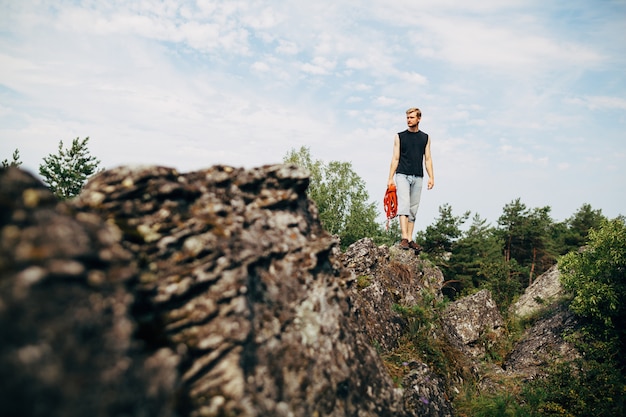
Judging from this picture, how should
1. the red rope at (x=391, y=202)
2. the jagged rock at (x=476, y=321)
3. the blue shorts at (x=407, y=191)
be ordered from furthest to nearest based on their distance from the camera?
the jagged rock at (x=476, y=321) < the red rope at (x=391, y=202) < the blue shorts at (x=407, y=191)

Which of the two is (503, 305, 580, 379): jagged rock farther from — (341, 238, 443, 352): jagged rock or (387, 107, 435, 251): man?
(387, 107, 435, 251): man

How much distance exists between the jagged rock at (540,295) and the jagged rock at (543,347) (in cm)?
139

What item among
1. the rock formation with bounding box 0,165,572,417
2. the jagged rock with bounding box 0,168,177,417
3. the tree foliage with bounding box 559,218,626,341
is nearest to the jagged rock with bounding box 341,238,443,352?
the rock formation with bounding box 0,165,572,417

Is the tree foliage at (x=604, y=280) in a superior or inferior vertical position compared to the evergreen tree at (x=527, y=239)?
inferior

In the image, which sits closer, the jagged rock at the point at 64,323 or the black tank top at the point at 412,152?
the jagged rock at the point at 64,323

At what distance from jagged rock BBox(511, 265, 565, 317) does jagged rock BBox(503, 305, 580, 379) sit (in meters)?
1.39

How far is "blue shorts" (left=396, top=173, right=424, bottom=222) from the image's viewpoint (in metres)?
13.8

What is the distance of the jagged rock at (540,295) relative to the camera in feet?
62.1

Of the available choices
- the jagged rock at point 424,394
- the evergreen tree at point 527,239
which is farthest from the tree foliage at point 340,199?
the jagged rock at point 424,394

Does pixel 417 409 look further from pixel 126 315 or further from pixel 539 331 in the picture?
pixel 539 331

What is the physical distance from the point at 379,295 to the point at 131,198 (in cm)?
807

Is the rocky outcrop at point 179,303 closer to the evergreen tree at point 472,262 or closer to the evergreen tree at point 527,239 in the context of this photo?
the evergreen tree at point 472,262

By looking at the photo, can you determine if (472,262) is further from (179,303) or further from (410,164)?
(179,303)

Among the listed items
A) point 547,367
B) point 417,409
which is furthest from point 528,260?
point 417,409
